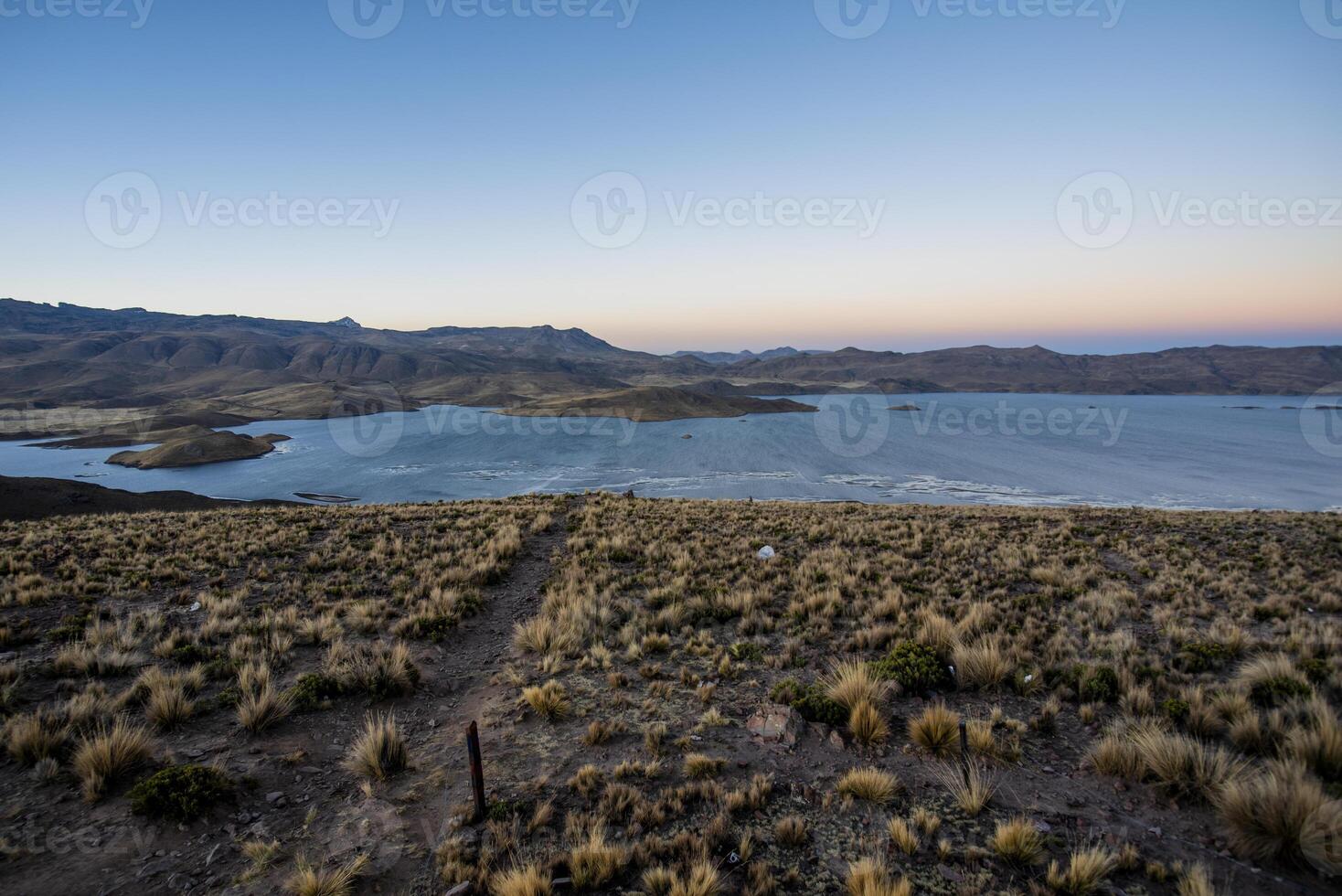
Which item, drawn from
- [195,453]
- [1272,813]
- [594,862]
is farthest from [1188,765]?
[195,453]

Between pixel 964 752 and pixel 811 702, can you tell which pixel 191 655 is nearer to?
pixel 811 702

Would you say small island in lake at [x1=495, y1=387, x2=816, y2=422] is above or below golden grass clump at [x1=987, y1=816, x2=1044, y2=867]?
above

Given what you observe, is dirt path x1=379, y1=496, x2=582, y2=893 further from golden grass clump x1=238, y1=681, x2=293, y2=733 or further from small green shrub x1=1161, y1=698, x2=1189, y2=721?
small green shrub x1=1161, y1=698, x2=1189, y2=721

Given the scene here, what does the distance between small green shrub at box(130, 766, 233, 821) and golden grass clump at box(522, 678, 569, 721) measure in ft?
10.5

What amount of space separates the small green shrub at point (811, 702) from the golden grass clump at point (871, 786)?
3.97ft

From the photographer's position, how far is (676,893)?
13.5 ft

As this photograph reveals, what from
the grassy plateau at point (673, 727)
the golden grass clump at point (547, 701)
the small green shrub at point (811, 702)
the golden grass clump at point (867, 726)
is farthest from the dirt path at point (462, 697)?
the golden grass clump at point (867, 726)

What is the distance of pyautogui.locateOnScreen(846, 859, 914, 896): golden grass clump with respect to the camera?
412 centimetres

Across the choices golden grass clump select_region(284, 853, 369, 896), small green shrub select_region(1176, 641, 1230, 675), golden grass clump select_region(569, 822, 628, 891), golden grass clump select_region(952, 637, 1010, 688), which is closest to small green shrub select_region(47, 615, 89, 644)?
golden grass clump select_region(284, 853, 369, 896)

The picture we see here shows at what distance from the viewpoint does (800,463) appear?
241ft

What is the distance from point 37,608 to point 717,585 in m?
13.4

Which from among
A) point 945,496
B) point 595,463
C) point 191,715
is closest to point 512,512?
point 191,715

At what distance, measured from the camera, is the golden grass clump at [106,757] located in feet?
17.0

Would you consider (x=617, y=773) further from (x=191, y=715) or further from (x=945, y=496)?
(x=945, y=496)
